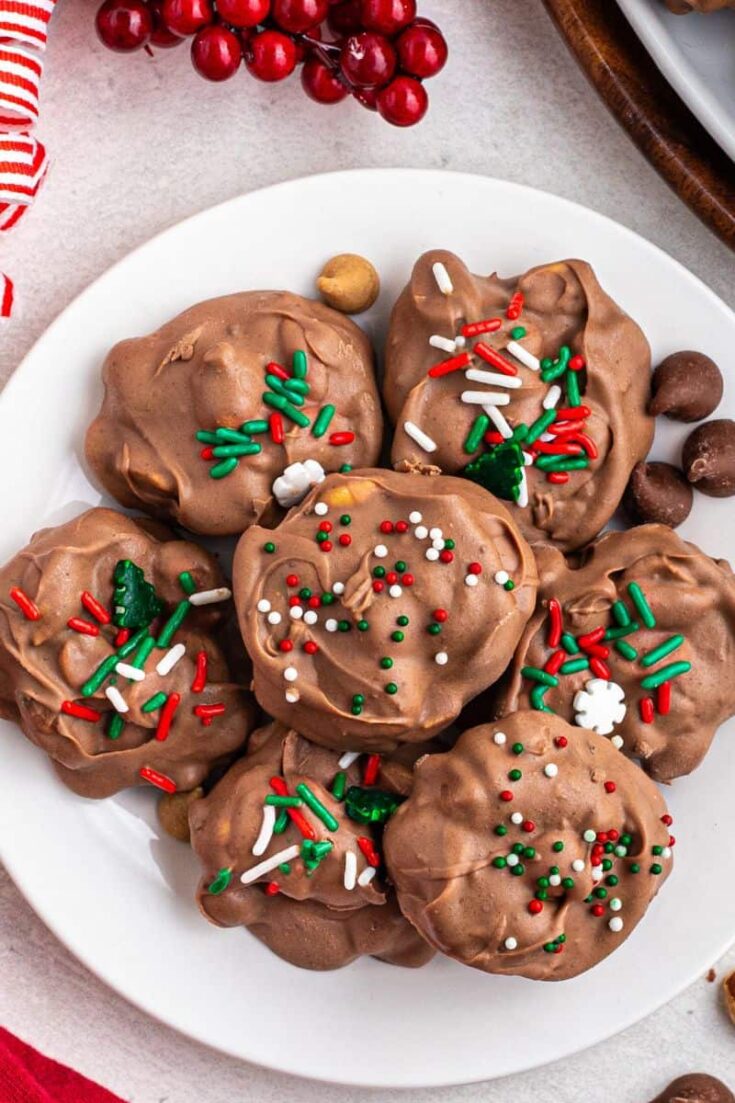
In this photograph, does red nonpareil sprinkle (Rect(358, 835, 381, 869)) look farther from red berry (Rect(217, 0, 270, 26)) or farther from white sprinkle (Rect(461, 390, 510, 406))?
red berry (Rect(217, 0, 270, 26))

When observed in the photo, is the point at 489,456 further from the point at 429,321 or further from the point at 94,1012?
the point at 94,1012

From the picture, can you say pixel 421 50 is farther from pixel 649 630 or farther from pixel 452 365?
pixel 649 630

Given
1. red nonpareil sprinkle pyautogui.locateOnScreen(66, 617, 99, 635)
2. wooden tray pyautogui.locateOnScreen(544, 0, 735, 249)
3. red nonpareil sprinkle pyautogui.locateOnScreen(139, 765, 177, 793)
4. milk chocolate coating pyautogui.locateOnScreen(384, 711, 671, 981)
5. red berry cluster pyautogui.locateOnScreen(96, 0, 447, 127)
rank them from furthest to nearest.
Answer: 1. wooden tray pyautogui.locateOnScreen(544, 0, 735, 249)
2. red berry cluster pyautogui.locateOnScreen(96, 0, 447, 127)
3. red nonpareil sprinkle pyautogui.locateOnScreen(139, 765, 177, 793)
4. red nonpareil sprinkle pyautogui.locateOnScreen(66, 617, 99, 635)
5. milk chocolate coating pyautogui.locateOnScreen(384, 711, 671, 981)

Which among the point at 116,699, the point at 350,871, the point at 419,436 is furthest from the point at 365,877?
the point at 419,436

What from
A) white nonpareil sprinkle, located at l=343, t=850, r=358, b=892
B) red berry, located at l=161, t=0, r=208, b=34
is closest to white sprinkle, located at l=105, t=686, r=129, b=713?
white nonpareil sprinkle, located at l=343, t=850, r=358, b=892

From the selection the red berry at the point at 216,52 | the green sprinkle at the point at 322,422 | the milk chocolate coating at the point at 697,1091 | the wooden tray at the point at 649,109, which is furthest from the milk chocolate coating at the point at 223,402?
the milk chocolate coating at the point at 697,1091

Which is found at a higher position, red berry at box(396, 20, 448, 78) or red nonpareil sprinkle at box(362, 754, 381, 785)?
red berry at box(396, 20, 448, 78)

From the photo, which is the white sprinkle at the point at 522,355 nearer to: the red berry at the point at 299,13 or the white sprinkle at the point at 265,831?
the red berry at the point at 299,13
